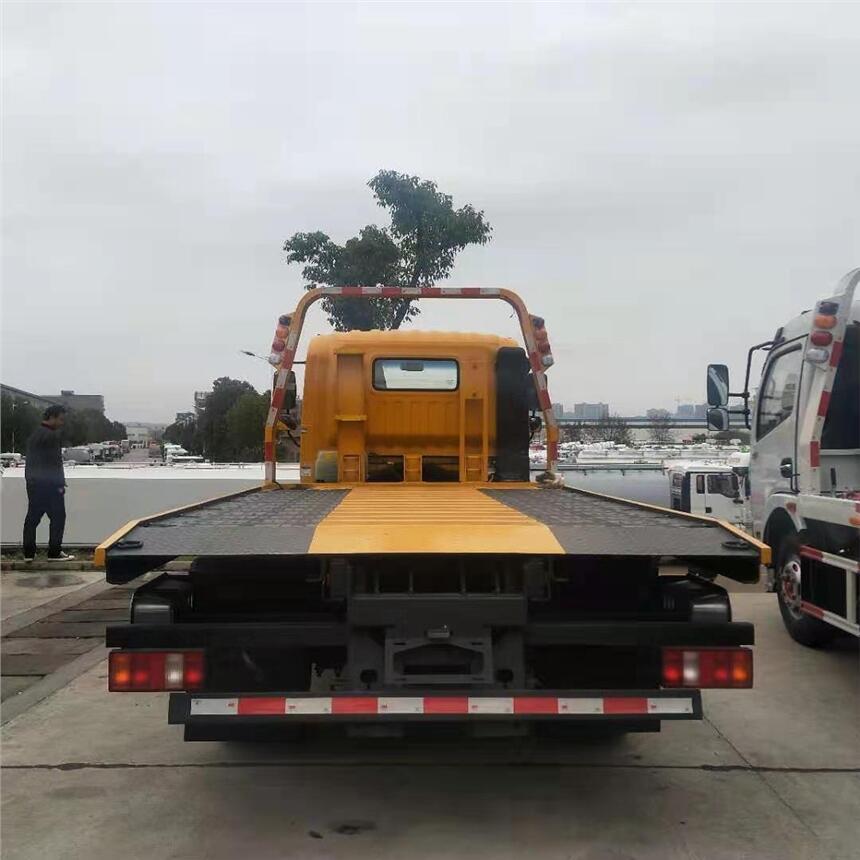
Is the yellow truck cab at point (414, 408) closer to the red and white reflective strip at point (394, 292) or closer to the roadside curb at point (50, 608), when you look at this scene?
the red and white reflective strip at point (394, 292)

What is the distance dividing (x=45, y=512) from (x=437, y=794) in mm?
7876

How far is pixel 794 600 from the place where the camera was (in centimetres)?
612

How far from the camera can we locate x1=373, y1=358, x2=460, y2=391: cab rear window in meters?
6.49

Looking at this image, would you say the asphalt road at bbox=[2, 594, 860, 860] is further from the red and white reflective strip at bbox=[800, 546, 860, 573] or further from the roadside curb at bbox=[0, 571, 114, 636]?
the roadside curb at bbox=[0, 571, 114, 636]

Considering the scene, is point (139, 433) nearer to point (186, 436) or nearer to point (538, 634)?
point (186, 436)

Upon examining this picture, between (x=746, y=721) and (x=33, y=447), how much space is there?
27.0ft

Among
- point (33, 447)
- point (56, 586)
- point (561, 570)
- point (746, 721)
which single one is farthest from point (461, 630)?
point (33, 447)

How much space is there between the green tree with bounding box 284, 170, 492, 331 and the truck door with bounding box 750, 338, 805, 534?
691 centimetres

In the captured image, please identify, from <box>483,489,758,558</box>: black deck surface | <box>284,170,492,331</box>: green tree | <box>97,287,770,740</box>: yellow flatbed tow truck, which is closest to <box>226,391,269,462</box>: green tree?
<box>284,170,492,331</box>: green tree

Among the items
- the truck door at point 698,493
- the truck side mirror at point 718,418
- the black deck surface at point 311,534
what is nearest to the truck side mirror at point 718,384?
the truck side mirror at point 718,418

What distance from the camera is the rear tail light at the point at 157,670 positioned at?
317cm

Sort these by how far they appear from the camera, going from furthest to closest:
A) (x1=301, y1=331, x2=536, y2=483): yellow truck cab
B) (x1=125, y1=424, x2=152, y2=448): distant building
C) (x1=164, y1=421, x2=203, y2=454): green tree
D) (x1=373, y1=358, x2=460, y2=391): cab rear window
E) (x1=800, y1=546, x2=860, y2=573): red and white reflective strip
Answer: (x1=125, y1=424, x2=152, y2=448): distant building < (x1=164, y1=421, x2=203, y2=454): green tree < (x1=373, y1=358, x2=460, y2=391): cab rear window < (x1=301, y1=331, x2=536, y2=483): yellow truck cab < (x1=800, y1=546, x2=860, y2=573): red and white reflective strip

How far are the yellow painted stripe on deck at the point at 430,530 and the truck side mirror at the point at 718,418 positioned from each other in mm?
3070

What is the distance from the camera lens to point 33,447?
9.76 metres
